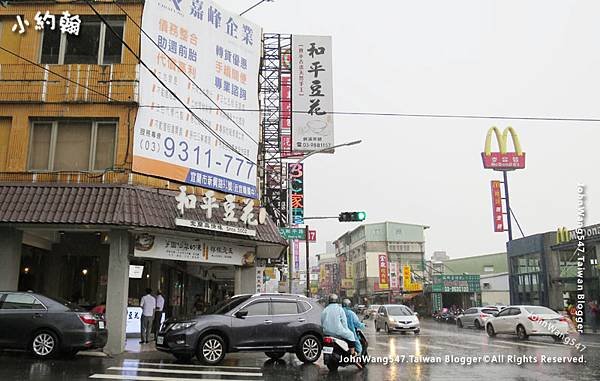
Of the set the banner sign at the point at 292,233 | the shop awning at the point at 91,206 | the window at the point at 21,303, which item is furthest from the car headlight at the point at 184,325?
the banner sign at the point at 292,233

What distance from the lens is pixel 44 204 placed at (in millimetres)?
14492

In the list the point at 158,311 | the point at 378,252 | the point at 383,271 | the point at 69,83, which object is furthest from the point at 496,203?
the point at 378,252

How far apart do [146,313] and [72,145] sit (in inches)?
233

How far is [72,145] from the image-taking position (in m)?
16.5

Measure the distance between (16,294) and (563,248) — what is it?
30.6 m

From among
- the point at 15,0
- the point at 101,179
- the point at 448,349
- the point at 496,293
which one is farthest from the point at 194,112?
the point at 496,293

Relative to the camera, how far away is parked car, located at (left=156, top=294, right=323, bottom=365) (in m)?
11.9

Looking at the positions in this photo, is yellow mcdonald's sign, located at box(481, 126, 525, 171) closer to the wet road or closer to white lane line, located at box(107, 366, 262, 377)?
the wet road

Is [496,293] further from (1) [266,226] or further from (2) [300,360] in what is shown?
(2) [300,360]

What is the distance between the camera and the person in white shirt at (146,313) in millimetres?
16125

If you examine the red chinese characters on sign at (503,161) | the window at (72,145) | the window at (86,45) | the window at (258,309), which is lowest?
the window at (258,309)

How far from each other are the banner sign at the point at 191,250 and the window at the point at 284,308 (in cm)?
455

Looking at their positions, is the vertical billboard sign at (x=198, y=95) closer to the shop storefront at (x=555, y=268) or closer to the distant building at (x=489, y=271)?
the shop storefront at (x=555, y=268)

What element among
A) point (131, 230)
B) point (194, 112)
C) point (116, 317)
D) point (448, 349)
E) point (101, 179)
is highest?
point (194, 112)
